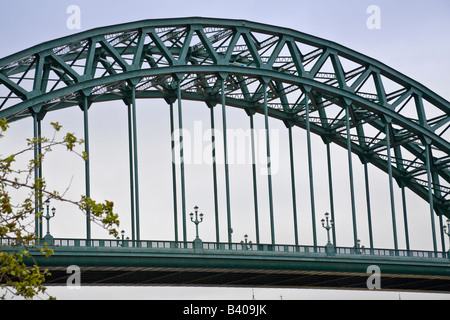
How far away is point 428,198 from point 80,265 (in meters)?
37.0

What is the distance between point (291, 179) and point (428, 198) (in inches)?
679

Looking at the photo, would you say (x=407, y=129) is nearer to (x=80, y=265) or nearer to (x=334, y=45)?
(x=334, y=45)

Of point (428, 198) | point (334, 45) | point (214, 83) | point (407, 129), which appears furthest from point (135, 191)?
point (428, 198)

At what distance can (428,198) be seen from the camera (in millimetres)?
82562

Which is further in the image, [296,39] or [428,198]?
[428,198]

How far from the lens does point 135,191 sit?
2297 inches

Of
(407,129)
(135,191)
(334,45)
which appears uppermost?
(334,45)

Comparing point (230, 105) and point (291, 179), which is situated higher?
point (230, 105)

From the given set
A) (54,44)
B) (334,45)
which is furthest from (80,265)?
(334,45)

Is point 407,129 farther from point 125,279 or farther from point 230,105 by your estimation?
point 125,279

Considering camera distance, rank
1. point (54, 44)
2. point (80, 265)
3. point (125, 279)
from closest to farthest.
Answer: point (80, 265) → point (54, 44) → point (125, 279)

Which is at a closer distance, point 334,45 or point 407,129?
point 334,45

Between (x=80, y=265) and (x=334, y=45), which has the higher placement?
(x=334, y=45)
